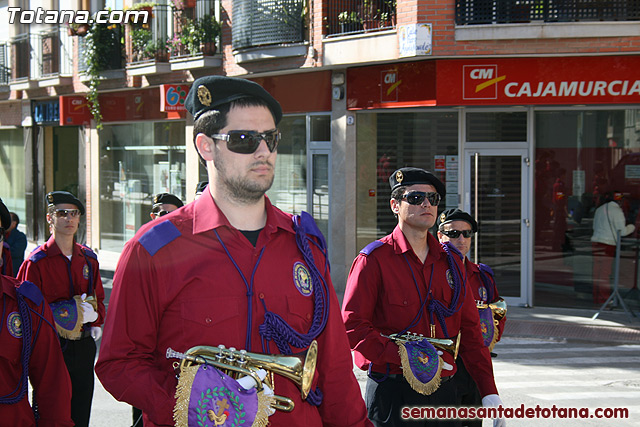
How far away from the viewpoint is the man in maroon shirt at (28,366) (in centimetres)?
385

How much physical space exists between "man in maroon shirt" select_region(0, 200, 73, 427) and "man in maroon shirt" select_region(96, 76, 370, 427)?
122cm

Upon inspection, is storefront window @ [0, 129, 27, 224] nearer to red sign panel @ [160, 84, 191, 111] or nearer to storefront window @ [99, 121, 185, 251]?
storefront window @ [99, 121, 185, 251]

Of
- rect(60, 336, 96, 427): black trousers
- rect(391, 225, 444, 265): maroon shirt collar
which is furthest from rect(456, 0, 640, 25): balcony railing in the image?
rect(391, 225, 444, 265): maroon shirt collar

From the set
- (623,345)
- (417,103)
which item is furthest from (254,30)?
(623,345)

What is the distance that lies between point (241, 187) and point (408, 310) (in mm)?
2097

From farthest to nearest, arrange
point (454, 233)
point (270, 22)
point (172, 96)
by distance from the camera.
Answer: point (172, 96) < point (270, 22) < point (454, 233)

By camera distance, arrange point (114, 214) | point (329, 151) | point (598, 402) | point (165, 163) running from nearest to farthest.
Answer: point (598, 402)
point (329, 151)
point (165, 163)
point (114, 214)

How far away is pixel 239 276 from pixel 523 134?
12.5 meters

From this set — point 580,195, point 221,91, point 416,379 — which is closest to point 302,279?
point 221,91

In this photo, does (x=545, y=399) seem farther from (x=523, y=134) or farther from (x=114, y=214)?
(x=114, y=214)

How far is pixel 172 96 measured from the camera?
19797 millimetres

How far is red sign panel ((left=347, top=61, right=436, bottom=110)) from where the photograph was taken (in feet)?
48.8

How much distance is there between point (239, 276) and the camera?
9.46 ft

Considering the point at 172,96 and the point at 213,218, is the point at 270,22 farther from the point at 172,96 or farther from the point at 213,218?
the point at 213,218
